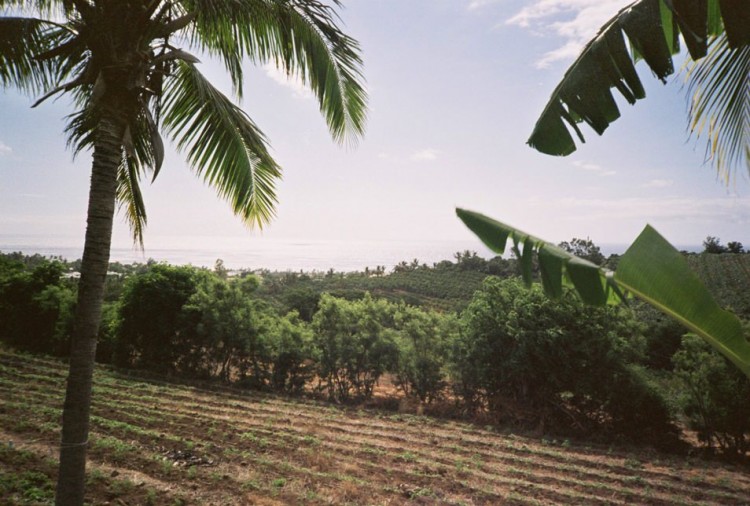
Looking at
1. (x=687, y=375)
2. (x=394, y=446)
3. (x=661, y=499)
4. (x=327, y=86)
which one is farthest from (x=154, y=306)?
(x=687, y=375)

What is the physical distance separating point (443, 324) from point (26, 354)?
1698 centimetres

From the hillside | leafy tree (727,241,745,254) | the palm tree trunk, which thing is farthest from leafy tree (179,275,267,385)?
leafy tree (727,241,745,254)

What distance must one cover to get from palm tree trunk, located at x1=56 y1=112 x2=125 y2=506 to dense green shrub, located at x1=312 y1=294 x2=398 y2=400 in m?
10.9

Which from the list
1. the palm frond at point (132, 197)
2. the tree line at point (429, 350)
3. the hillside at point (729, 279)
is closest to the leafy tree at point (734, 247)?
the hillside at point (729, 279)

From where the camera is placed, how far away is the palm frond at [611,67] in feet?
6.87

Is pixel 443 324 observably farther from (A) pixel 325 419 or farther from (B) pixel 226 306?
(B) pixel 226 306

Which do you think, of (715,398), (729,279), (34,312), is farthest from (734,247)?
(34,312)

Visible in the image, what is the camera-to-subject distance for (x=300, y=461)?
689 cm

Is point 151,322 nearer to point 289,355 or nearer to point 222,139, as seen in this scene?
point 289,355

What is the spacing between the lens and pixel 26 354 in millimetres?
14594

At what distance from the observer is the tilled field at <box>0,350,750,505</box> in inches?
213

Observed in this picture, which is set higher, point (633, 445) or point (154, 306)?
point (154, 306)

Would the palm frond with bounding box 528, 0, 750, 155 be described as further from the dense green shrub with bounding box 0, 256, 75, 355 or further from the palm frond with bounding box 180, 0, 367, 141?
the dense green shrub with bounding box 0, 256, 75, 355

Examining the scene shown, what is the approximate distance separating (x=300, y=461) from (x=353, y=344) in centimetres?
661
